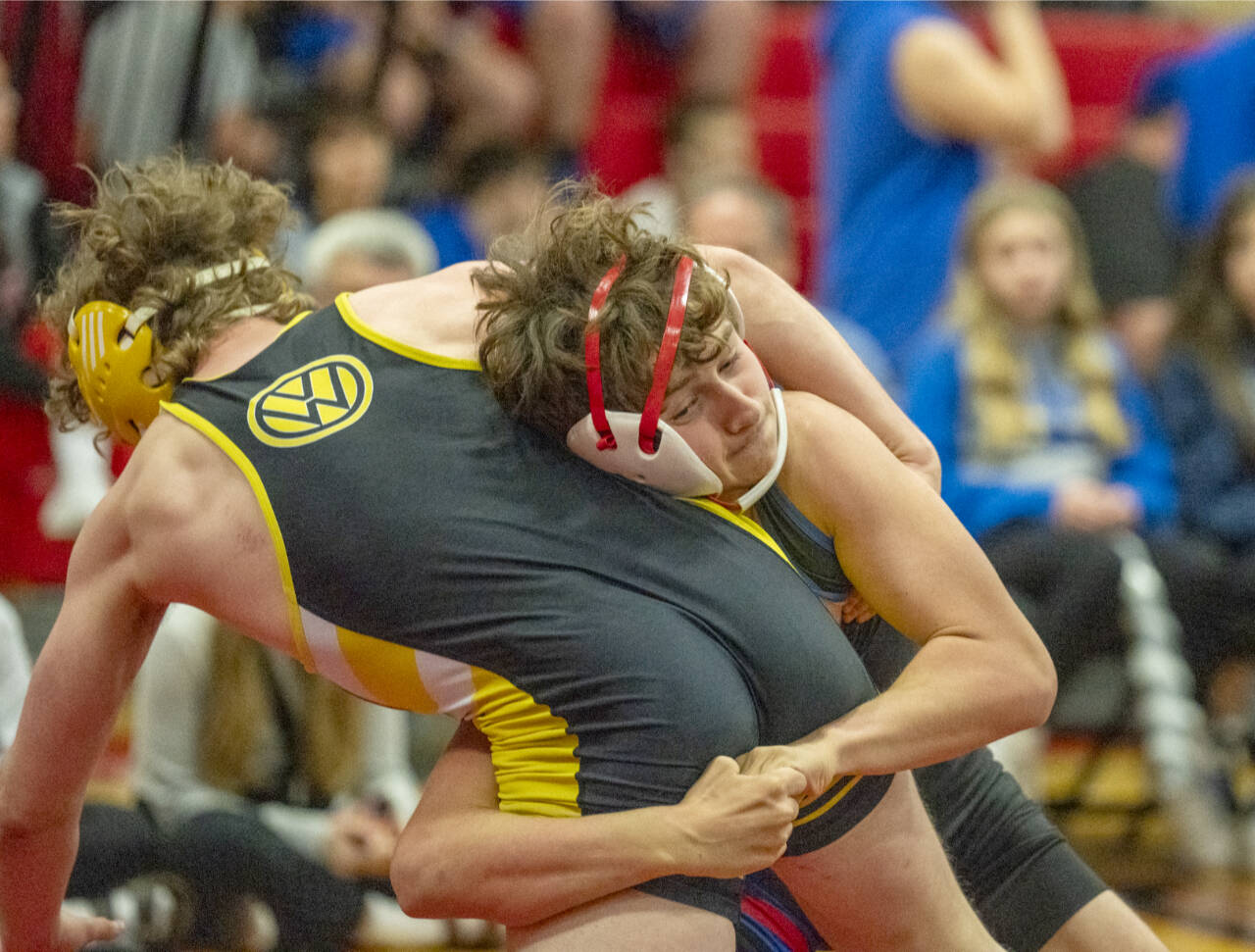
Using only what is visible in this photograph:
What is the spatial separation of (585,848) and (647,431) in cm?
43

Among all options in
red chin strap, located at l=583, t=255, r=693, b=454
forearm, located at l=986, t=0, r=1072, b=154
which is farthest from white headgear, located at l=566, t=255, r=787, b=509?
forearm, located at l=986, t=0, r=1072, b=154

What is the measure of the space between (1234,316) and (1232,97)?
1327mm

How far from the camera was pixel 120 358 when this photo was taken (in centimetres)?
185

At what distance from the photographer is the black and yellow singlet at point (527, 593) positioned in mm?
1618

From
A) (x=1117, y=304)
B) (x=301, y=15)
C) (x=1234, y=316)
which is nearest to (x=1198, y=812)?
(x=1234, y=316)

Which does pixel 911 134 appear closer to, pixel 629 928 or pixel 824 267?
pixel 824 267

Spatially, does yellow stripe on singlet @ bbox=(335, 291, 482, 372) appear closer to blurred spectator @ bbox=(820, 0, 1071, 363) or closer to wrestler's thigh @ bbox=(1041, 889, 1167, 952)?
wrestler's thigh @ bbox=(1041, 889, 1167, 952)

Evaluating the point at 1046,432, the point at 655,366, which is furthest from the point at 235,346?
the point at 1046,432

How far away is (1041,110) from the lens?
4.39 m

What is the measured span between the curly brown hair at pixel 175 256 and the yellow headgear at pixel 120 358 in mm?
12

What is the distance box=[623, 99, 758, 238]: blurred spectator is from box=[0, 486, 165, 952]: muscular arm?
9.94 ft

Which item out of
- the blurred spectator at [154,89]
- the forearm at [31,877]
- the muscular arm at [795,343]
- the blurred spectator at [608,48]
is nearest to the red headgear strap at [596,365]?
the muscular arm at [795,343]

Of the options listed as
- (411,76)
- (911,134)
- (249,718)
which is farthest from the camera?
(411,76)

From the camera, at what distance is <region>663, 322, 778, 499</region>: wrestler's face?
1.65m
